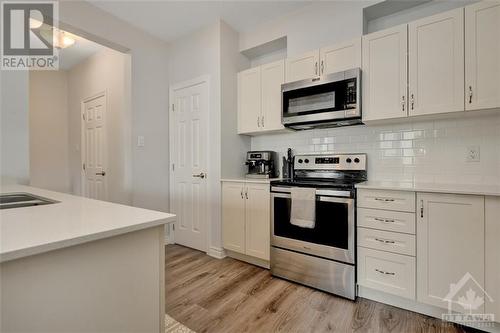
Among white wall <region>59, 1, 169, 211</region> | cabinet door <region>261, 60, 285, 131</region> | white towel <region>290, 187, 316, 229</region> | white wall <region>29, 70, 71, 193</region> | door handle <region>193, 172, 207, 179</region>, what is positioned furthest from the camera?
white wall <region>29, 70, 71, 193</region>

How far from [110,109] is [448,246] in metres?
4.00

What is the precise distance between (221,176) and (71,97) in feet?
12.0

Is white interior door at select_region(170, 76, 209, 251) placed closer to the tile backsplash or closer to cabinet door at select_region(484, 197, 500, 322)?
the tile backsplash

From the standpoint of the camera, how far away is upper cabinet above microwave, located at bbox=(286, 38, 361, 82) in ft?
7.11

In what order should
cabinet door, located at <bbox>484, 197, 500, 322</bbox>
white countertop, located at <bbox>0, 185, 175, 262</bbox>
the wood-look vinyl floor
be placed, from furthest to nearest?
the wood-look vinyl floor < cabinet door, located at <bbox>484, 197, 500, 322</bbox> < white countertop, located at <bbox>0, 185, 175, 262</bbox>

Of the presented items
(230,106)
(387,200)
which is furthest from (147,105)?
(387,200)

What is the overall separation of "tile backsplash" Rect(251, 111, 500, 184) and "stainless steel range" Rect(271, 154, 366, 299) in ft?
0.59

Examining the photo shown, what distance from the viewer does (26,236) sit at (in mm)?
682

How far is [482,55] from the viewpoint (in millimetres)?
1677

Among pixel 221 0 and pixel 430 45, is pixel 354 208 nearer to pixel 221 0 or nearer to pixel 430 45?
pixel 430 45

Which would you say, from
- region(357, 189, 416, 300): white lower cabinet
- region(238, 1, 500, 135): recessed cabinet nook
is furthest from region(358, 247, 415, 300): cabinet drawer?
region(238, 1, 500, 135): recessed cabinet nook

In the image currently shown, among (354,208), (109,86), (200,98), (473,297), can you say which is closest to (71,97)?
(109,86)

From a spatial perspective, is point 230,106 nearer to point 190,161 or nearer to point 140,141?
point 190,161

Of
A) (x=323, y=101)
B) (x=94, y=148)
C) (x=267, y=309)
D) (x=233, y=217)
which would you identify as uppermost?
(x=323, y=101)
